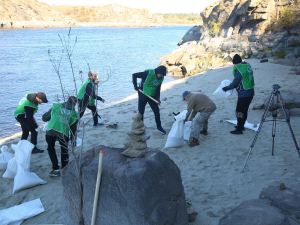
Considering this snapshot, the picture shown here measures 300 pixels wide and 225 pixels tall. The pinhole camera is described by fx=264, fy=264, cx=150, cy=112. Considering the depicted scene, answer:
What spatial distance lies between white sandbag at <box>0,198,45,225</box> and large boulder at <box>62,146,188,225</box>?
922 mm

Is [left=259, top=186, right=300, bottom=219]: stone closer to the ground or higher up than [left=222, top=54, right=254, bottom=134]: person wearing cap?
closer to the ground

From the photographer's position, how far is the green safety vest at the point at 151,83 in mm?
5957

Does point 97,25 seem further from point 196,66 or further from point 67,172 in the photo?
point 67,172

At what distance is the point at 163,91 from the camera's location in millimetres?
11344

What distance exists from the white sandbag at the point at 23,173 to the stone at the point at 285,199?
3.47 m

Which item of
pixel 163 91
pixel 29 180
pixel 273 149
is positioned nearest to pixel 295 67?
pixel 163 91

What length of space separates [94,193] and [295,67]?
11462 millimetres

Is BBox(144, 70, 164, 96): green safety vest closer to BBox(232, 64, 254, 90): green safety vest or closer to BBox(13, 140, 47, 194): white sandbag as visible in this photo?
BBox(232, 64, 254, 90): green safety vest

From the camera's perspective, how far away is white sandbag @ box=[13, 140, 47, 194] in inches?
166

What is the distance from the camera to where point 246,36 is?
22.1 meters

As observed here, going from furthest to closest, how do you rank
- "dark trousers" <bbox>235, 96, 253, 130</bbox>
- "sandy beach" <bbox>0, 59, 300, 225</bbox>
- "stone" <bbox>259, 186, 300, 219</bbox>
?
"dark trousers" <bbox>235, 96, 253, 130</bbox> → "sandy beach" <bbox>0, 59, 300, 225</bbox> → "stone" <bbox>259, 186, 300, 219</bbox>

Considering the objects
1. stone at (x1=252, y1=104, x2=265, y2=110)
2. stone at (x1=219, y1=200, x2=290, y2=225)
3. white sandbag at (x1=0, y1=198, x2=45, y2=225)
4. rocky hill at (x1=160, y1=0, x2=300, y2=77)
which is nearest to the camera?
stone at (x1=219, y1=200, x2=290, y2=225)

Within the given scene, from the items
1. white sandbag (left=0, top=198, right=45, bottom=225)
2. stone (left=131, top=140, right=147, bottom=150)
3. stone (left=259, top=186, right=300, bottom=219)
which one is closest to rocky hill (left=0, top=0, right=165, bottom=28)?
white sandbag (left=0, top=198, right=45, bottom=225)

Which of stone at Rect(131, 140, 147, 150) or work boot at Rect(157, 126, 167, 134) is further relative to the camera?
work boot at Rect(157, 126, 167, 134)
